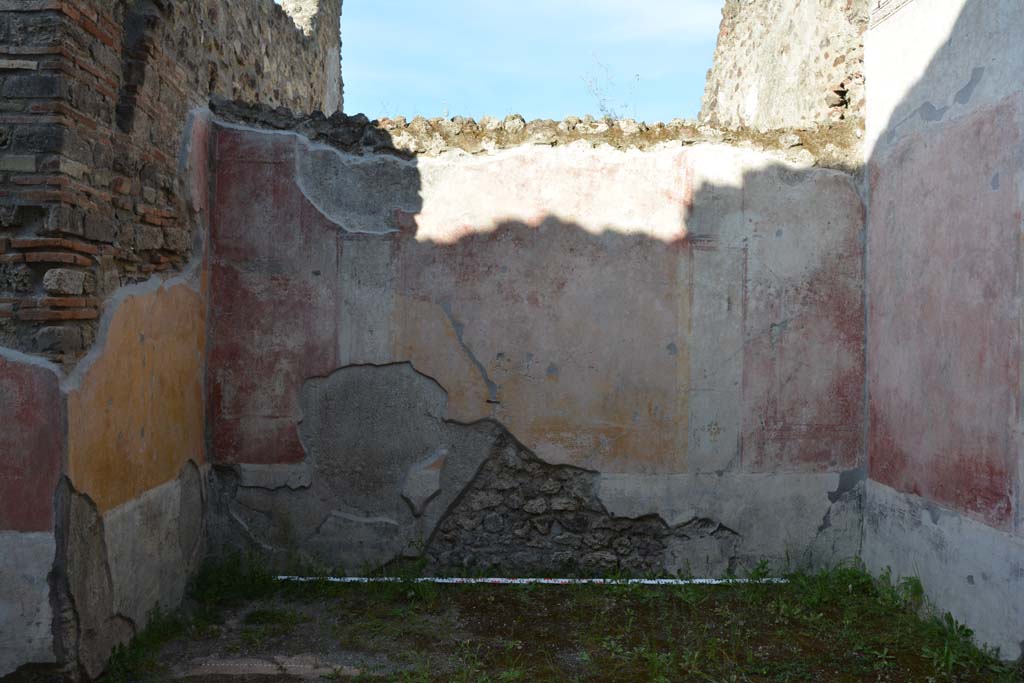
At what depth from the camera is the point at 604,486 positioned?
159 inches

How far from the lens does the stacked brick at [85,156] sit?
104 inches

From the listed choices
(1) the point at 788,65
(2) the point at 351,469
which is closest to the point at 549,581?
(2) the point at 351,469

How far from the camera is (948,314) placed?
338 centimetres

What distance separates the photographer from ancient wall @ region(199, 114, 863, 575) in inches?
158

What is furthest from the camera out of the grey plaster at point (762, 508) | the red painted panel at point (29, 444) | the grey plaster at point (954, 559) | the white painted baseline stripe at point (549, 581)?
the grey plaster at point (762, 508)

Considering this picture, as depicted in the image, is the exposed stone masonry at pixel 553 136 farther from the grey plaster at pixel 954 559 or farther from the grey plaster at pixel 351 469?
the grey plaster at pixel 954 559

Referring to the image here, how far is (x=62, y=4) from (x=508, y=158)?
81.2 inches

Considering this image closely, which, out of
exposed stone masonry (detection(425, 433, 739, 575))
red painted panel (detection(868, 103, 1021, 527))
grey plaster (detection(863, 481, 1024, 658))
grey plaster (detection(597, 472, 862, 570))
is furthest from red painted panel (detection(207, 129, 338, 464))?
grey plaster (detection(863, 481, 1024, 658))

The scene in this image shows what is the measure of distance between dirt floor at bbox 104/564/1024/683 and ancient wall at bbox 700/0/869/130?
2.42m

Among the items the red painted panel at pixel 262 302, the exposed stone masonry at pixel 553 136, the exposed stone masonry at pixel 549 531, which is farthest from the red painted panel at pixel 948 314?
the red painted panel at pixel 262 302

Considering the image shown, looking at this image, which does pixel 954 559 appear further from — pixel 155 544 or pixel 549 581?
pixel 155 544

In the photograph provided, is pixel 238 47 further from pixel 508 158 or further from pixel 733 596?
pixel 733 596

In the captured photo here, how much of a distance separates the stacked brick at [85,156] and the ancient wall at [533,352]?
0.55 metres

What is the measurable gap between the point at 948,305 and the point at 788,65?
96.5 inches
